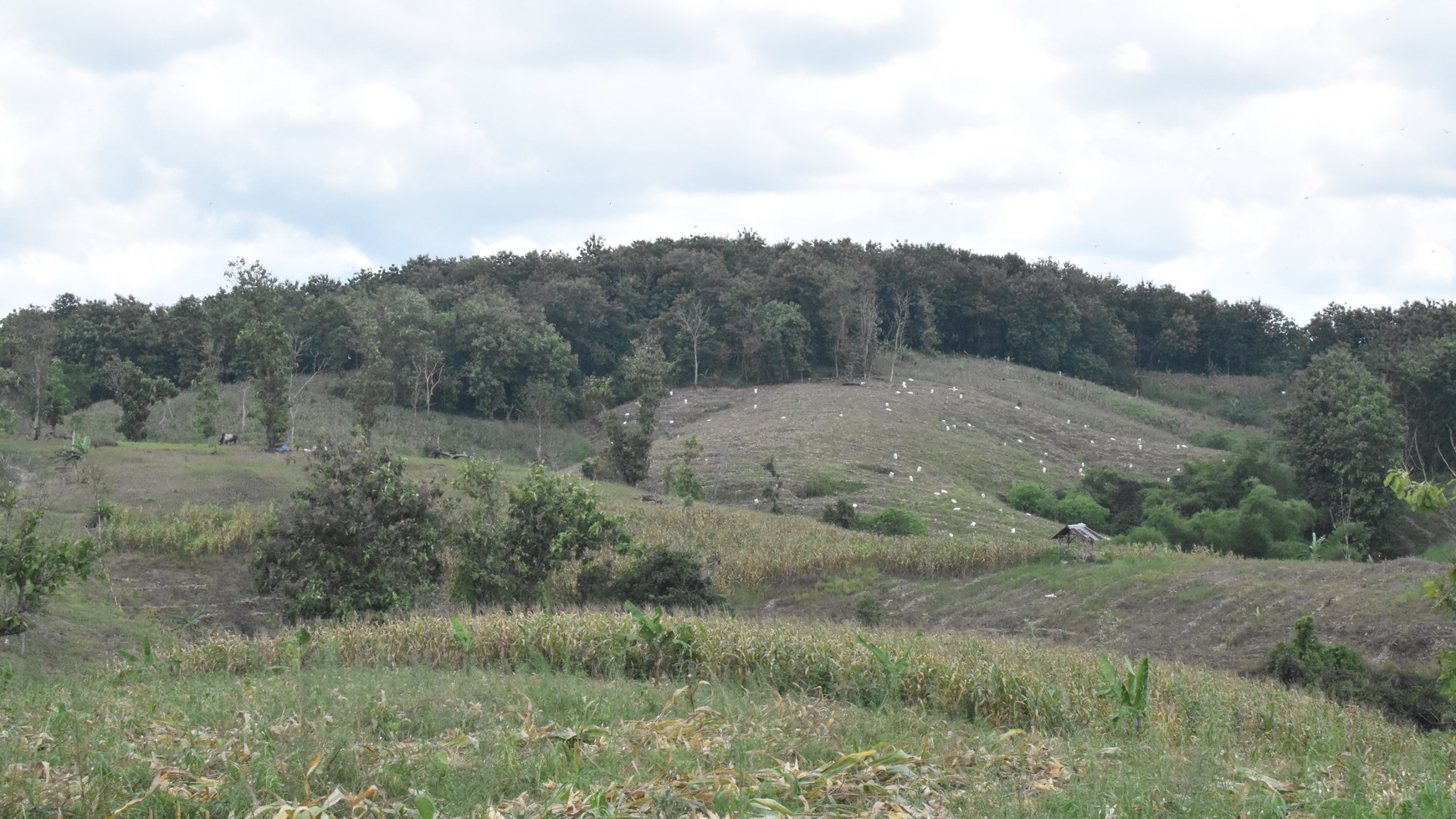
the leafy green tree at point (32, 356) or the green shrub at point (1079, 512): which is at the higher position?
the leafy green tree at point (32, 356)

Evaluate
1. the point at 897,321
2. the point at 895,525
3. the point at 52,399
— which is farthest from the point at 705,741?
the point at 897,321

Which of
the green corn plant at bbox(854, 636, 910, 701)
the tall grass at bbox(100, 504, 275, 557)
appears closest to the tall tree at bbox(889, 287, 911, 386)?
the tall grass at bbox(100, 504, 275, 557)

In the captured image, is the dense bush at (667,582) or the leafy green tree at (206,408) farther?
the leafy green tree at (206,408)

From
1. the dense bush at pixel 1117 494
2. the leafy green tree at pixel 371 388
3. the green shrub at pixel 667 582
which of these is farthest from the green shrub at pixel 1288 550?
the leafy green tree at pixel 371 388

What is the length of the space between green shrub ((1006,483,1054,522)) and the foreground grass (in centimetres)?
3494

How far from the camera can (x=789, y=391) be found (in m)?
69.5

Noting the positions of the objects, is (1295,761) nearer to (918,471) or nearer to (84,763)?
(84,763)

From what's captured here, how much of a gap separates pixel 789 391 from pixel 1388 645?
50463 mm

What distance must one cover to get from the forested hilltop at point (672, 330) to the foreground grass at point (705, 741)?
3037 cm

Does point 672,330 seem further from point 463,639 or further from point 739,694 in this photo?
point 739,694

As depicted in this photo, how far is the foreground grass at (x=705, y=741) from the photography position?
6.40 metres

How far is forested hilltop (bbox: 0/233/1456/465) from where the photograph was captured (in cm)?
5328

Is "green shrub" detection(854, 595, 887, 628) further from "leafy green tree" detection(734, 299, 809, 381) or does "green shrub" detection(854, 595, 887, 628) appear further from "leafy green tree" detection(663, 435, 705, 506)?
"leafy green tree" detection(734, 299, 809, 381)

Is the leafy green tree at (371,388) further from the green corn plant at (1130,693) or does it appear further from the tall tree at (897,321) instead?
the green corn plant at (1130,693)
